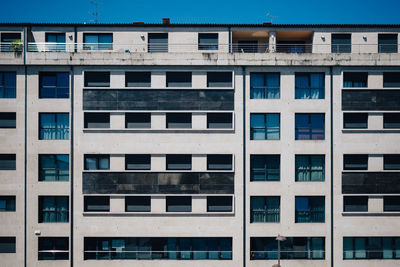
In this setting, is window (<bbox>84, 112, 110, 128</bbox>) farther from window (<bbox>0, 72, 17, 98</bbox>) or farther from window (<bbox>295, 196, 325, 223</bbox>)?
window (<bbox>295, 196, 325, 223</bbox>)

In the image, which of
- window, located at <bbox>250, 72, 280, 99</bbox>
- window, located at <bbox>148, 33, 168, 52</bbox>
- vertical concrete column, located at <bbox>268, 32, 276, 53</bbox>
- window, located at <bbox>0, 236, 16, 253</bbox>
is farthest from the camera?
window, located at <bbox>148, 33, 168, 52</bbox>

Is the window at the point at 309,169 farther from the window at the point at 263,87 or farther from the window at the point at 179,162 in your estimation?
the window at the point at 179,162

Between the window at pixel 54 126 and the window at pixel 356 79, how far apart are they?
22.3 meters

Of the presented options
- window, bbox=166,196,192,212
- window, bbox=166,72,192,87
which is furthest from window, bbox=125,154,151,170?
window, bbox=166,72,192,87

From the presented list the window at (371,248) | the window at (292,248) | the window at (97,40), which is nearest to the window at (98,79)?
the window at (97,40)

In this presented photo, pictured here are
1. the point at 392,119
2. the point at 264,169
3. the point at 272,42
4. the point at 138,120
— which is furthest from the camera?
the point at 272,42

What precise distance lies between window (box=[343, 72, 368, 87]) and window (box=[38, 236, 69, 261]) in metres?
25.3

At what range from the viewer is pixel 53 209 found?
21328mm

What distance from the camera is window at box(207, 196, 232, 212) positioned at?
21.3 metres

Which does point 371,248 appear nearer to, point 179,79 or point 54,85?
point 179,79

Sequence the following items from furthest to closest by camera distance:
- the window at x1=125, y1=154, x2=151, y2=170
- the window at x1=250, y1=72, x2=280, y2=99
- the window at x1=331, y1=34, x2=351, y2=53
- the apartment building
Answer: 1. the window at x1=331, y1=34, x2=351, y2=53
2. the window at x1=250, y1=72, x2=280, y2=99
3. the window at x1=125, y1=154, x2=151, y2=170
4. the apartment building

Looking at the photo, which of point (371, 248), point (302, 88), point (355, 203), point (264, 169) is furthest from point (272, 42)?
point (371, 248)

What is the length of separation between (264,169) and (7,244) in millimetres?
20877

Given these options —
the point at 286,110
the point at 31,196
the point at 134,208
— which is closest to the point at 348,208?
the point at 286,110
